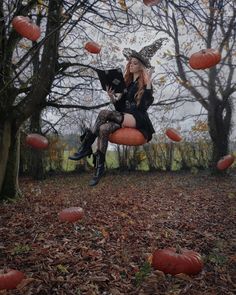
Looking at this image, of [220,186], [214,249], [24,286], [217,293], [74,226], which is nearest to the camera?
[24,286]

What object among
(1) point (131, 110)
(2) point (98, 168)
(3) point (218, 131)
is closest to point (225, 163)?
(1) point (131, 110)

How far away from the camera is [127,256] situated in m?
7.10

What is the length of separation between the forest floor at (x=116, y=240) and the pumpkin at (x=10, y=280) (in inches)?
6.0

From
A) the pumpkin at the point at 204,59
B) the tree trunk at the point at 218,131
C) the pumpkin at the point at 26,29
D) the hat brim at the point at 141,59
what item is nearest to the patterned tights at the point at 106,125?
the hat brim at the point at 141,59

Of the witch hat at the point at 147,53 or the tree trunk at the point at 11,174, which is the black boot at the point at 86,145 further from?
the tree trunk at the point at 11,174

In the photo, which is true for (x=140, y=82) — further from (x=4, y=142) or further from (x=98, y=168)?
(x=4, y=142)

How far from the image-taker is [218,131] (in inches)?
710

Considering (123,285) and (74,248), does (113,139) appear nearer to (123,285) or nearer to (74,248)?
(123,285)

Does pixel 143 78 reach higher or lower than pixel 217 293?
higher

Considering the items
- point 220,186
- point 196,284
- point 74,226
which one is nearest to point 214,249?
point 196,284

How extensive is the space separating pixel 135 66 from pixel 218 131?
1510 centimetres

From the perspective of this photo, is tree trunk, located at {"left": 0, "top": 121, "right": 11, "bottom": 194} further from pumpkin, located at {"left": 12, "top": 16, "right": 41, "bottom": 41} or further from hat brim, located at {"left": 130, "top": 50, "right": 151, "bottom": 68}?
hat brim, located at {"left": 130, "top": 50, "right": 151, "bottom": 68}

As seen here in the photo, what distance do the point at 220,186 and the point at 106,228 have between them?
8.30 m

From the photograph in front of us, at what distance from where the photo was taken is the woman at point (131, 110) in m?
3.52
